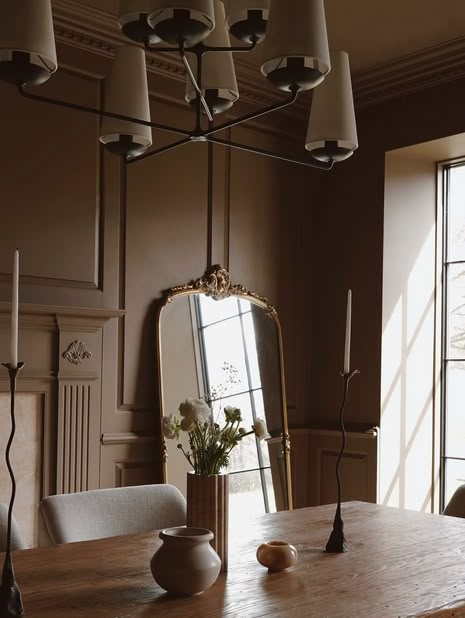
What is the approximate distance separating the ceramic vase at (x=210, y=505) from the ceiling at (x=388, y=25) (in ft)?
8.02

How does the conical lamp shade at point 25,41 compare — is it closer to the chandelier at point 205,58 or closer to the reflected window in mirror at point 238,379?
the chandelier at point 205,58

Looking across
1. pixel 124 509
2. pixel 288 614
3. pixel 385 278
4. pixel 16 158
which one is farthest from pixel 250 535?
pixel 385 278

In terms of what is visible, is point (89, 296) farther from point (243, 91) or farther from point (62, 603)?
point (62, 603)

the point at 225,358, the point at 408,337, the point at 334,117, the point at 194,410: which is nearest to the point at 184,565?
the point at 194,410

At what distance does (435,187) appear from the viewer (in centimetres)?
480

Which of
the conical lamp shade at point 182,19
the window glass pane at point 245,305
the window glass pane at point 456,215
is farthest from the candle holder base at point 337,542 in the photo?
the window glass pane at point 456,215

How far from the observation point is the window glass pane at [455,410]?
15.1 feet

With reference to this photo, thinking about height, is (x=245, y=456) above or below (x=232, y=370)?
below

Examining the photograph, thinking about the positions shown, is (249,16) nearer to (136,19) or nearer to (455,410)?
(136,19)

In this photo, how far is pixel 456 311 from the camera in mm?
4719

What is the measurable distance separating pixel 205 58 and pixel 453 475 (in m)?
3.13

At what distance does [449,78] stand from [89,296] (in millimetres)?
2211

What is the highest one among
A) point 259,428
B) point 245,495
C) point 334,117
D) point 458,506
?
point 334,117

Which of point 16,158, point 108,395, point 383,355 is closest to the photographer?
point 16,158
